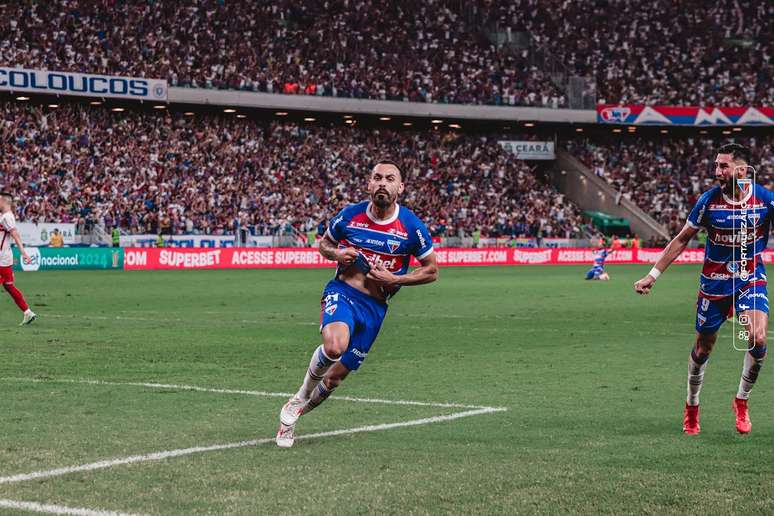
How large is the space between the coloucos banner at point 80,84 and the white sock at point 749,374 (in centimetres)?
4607

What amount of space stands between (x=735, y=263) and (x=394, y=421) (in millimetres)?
3223

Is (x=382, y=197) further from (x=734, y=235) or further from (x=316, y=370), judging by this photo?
(x=734, y=235)

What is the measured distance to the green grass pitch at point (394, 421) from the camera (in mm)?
6449

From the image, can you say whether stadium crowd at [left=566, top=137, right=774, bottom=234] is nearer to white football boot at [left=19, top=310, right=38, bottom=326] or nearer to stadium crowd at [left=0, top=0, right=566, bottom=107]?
stadium crowd at [left=0, top=0, right=566, bottom=107]

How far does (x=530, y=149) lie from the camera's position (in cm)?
7531

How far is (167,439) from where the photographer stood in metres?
8.26

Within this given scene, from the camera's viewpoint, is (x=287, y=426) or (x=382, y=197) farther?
(x=382, y=197)

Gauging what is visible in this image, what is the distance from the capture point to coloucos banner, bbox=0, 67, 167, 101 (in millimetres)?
49716

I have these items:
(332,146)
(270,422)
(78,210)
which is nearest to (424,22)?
(332,146)

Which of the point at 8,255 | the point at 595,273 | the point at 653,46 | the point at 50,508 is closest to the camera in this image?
the point at 50,508

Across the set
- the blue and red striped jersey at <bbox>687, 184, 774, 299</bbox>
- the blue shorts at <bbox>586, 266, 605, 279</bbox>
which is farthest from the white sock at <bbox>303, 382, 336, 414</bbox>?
the blue shorts at <bbox>586, 266, 605, 279</bbox>

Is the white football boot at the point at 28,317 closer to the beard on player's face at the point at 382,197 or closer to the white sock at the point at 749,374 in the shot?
the beard on player's face at the point at 382,197

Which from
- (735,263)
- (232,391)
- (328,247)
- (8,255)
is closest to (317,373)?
(328,247)

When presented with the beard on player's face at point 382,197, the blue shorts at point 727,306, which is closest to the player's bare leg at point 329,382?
the beard on player's face at point 382,197
